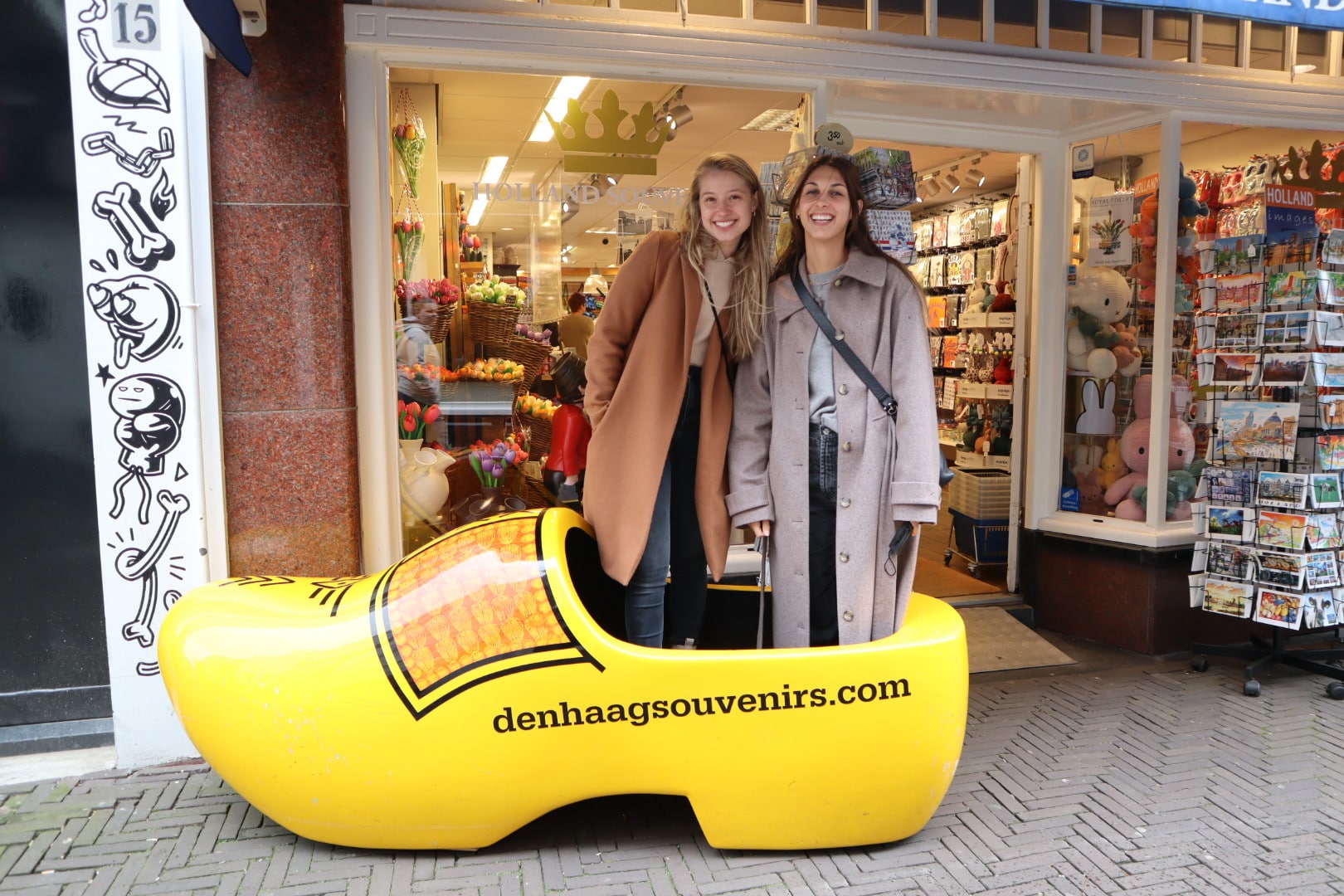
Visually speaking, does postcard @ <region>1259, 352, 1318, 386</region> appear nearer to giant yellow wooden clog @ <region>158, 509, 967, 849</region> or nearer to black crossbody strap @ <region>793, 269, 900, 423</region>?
black crossbody strap @ <region>793, 269, 900, 423</region>

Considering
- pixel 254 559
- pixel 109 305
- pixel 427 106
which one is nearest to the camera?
pixel 109 305

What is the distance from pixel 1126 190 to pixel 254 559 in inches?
173

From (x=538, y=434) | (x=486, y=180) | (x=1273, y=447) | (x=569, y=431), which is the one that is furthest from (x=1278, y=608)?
(x=486, y=180)

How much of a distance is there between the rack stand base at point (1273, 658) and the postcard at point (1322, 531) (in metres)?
0.45

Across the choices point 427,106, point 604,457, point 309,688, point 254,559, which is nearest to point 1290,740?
point 604,457

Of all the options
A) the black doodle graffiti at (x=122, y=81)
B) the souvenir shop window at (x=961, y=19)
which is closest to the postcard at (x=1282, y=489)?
the souvenir shop window at (x=961, y=19)

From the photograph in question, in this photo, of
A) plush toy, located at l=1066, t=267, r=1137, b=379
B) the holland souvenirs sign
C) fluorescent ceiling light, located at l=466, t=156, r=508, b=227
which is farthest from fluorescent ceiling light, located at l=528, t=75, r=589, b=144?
plush toy, located at l=1066, t=267, r=1137, b=379

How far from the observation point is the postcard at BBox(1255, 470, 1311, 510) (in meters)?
4.07

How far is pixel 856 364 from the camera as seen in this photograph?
9.46 feet

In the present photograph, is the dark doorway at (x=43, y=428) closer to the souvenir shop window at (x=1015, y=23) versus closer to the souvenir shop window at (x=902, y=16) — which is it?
the souvenir shop window at (x=902, y=16)

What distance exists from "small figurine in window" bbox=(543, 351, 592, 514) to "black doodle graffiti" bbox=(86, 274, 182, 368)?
1.36 meters

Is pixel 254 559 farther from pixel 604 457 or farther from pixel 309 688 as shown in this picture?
pixel 604 457

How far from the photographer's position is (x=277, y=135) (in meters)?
3.32

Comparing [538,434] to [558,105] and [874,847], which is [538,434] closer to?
[558,105]
